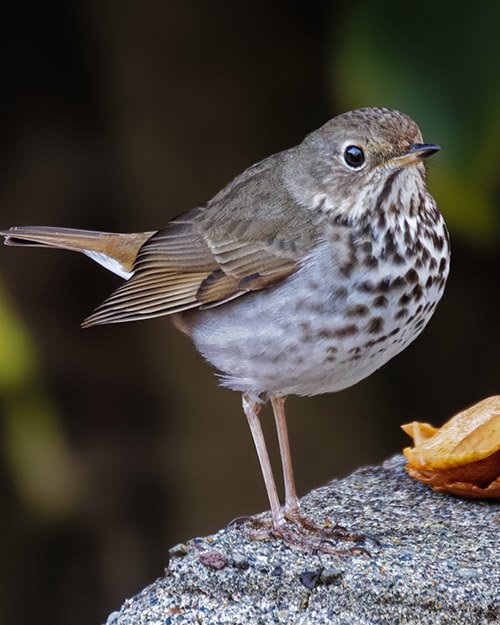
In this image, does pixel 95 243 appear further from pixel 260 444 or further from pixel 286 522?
pixel 286 522

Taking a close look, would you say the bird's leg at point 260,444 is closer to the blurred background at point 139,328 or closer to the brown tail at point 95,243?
the brown tail at point 95,243

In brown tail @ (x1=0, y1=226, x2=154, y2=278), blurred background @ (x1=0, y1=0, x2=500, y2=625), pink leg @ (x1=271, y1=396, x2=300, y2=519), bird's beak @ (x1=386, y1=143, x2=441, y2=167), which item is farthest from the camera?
blurred background @ (x1=0, y1=0, x2=500, y2=625)

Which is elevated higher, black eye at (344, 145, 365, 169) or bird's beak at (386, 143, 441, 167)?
black eye at (344, 145, 365, 169)

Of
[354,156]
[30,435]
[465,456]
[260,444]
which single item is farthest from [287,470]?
[30,435]

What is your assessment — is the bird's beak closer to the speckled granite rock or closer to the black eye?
the black eye

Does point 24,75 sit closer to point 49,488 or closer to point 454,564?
point 49,488

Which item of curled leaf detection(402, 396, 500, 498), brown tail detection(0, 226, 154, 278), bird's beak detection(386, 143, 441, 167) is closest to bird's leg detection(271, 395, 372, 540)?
curled leaf detection(402, 396, 500, 498)
